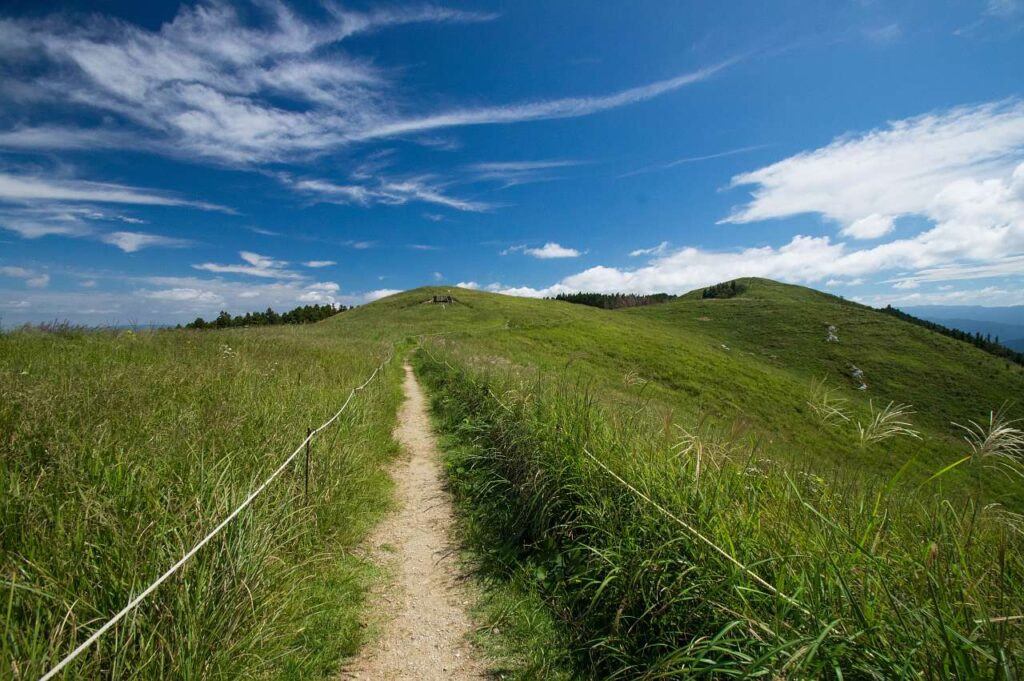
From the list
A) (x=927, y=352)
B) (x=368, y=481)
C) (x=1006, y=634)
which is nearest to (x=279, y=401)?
(x=368, y=481)

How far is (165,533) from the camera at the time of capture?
350 cm

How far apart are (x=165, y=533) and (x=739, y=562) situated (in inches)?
176

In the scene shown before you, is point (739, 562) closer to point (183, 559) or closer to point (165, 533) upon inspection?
point (183, 559)

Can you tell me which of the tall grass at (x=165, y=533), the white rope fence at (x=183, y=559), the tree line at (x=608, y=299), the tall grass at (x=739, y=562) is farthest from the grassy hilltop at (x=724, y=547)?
the tree line at (x=608, y=299)

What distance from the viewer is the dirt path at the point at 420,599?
13.1ft

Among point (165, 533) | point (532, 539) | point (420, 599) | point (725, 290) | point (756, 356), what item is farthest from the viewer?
point (725, 290)

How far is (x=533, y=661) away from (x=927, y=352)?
96925 mm

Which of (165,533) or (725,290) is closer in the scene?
(165,533)

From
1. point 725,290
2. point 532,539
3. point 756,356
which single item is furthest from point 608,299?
point 532,539

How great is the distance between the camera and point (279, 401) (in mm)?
8008

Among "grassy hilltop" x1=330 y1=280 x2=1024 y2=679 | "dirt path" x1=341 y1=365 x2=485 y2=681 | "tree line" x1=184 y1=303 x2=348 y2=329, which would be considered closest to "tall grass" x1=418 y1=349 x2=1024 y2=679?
"grassy hilltop" x1=330 y1=280 x2=1024 y2=679

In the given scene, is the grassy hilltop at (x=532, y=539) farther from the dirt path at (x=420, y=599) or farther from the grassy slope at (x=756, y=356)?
the grassy slope at (x=756, y=356)

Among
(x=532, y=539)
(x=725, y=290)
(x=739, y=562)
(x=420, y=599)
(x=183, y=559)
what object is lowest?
(x=420, y=599)

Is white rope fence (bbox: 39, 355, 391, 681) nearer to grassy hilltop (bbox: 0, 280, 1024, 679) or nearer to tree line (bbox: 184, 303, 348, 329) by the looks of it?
grassy hilltop (bbox: 0, 280, 1024, 679)
